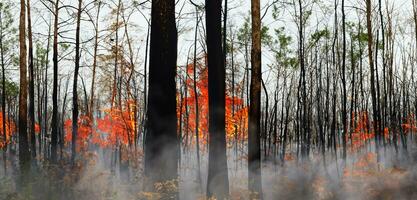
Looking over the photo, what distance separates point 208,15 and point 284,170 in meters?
14.5

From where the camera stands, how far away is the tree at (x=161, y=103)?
28.6 ft

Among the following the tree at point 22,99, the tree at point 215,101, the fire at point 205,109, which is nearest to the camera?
the tree at point 215,101

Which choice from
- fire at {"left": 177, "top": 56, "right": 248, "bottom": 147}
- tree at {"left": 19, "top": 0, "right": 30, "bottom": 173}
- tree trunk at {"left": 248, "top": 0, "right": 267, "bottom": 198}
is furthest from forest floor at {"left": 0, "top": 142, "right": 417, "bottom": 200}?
fire at {"left": 177, "top": 56, "right": 248, "bottom": 147}

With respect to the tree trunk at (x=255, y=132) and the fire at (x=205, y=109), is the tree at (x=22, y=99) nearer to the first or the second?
the tree trunk at (x=255, y=132)

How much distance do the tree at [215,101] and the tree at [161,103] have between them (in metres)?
2.13

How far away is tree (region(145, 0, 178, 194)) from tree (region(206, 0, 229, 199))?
213 cm

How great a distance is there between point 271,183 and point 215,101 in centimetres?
1078

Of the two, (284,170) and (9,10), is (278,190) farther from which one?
(9,10)

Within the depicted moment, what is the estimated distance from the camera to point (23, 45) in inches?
744

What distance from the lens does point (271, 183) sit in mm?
20688

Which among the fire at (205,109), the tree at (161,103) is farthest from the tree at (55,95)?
the fire at (205,109)

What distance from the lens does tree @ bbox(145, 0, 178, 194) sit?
344 inches

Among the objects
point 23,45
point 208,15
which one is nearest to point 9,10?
point 23,45

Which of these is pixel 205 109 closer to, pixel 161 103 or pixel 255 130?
pixel 255 130
